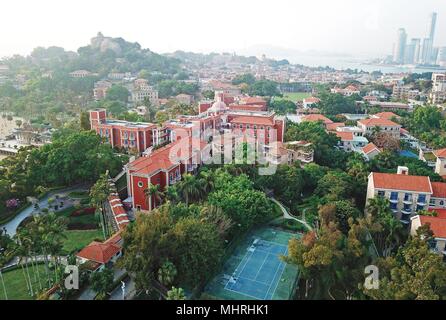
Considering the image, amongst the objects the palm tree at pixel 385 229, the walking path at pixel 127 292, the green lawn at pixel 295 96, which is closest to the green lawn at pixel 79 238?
the walking path at pixel 127 292

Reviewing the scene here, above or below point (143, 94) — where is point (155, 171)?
below

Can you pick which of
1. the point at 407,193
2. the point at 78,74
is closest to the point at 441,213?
the point at 407,193

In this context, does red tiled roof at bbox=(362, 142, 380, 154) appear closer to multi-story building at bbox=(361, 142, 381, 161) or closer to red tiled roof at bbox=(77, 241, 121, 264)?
multi-story building at bbox=(361, 142, 381, 161)

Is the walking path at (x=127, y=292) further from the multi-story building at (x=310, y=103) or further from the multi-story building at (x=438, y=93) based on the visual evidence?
the multi-story building at (x=438, y=93)

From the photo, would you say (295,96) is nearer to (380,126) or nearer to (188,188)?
(380,126)

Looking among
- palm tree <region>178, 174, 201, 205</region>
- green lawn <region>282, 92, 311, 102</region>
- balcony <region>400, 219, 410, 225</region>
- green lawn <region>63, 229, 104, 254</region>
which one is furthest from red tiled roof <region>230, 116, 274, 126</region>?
green lawn <region>282, 92, 311, 102</region>

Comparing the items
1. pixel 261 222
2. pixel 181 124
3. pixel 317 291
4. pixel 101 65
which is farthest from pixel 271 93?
pixel 317 291
